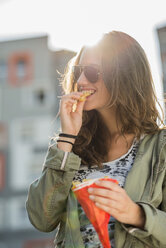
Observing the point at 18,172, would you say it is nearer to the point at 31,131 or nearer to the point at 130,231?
the point at 31,131

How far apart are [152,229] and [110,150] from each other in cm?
62

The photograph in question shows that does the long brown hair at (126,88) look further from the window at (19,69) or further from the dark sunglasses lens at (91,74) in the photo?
the window at (19,69)

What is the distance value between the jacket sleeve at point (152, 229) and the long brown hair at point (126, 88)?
0.46 metres

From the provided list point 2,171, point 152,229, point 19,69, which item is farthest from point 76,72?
point 19,69

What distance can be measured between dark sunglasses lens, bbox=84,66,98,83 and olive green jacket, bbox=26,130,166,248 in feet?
1.39

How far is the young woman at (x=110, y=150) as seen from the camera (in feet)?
5.66

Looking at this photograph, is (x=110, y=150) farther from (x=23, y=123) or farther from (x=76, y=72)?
(x=23, y=123)

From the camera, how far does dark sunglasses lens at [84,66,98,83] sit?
208 centimetres

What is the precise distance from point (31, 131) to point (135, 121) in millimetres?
16943

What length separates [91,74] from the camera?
208cm

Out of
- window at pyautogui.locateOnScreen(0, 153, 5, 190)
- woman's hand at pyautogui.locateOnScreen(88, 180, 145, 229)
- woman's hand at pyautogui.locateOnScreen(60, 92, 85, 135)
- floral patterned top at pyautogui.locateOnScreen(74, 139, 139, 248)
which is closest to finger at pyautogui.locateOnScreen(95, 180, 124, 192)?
woman's hand at pyautogui.locateOnScreen(88, 180, 145, 229)

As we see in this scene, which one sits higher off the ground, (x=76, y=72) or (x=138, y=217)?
(x=76, y=72)

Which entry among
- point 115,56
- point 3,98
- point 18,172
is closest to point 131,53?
point 115,56

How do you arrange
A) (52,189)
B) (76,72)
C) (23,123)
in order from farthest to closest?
(23,123), (76,72), (52,189)
